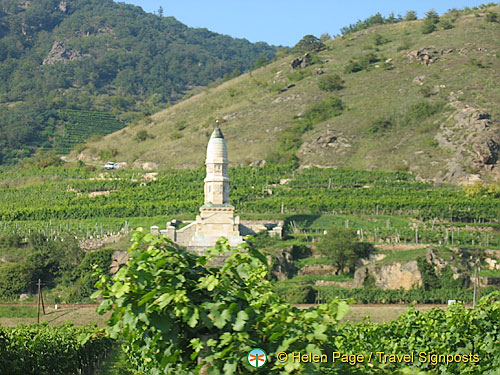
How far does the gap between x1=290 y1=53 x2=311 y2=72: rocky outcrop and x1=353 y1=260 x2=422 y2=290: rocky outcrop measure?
76105 millimetres

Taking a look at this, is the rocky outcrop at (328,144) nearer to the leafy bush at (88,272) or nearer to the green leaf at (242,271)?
the leafy bush at (88,272)

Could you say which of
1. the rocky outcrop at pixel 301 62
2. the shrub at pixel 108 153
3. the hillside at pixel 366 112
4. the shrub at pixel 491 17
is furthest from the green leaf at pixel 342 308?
the shrub at pixel 491 17

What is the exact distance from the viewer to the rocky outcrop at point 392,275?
44.0 meters

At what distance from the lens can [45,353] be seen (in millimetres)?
21469

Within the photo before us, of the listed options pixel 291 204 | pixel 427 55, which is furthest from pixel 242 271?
pixel 427 55

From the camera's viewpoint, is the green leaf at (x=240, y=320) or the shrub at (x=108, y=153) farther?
the shrub at (x=108, y=153)

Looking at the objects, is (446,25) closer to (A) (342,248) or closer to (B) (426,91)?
(B) (426,91)

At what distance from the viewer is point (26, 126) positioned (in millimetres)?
131750

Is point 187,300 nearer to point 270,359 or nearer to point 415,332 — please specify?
point 270,359

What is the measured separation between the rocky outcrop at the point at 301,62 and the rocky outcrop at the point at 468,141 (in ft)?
124

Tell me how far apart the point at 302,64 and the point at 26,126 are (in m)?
48.6

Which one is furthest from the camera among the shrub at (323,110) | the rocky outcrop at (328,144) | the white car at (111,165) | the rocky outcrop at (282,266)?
the shrub at (323,110)

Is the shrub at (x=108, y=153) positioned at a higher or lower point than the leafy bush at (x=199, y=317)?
lower

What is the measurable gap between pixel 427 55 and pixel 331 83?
13.5m
